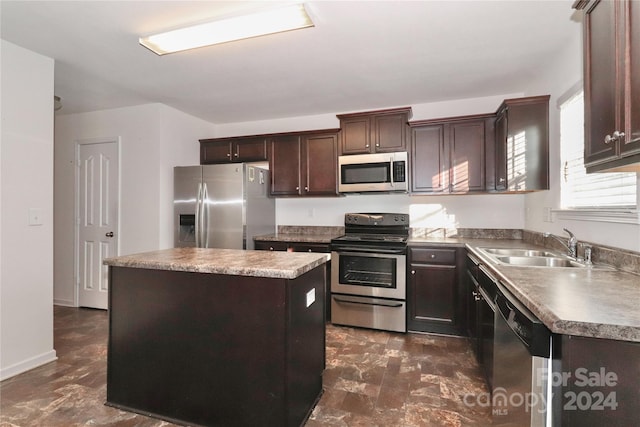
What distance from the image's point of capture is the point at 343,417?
1.84 metres

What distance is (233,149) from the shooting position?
414cm

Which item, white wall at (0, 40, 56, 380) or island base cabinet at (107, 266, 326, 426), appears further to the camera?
white wall at (0, 40, 56, 380)

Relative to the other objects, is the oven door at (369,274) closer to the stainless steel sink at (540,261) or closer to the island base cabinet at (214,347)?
the stainless steel sink at (540,261)

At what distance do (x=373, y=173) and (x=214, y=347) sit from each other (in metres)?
2.48

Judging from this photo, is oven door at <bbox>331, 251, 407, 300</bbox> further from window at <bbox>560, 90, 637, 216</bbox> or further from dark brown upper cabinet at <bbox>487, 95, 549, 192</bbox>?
window at <bbox>560, 90, 637, 216</bbox>

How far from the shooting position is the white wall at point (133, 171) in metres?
3.63

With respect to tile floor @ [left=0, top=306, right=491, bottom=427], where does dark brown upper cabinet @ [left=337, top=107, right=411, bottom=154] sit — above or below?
above

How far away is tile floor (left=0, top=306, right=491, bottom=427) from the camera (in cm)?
183

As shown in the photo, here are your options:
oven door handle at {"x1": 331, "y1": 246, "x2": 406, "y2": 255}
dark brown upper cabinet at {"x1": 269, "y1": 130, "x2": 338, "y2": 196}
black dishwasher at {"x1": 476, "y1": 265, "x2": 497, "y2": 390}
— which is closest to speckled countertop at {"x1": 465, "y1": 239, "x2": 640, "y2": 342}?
black dishwasher at {"x1": 476, "y1": 265, "x2": 497, "y2": 390}

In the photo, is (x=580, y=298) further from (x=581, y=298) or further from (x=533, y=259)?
(x=533, y=259)

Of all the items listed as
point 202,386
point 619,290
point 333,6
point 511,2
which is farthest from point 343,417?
point 511,2

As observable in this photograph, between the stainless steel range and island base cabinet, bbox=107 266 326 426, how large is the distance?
4.29ft

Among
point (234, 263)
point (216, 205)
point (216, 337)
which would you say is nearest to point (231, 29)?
point (234, 263)

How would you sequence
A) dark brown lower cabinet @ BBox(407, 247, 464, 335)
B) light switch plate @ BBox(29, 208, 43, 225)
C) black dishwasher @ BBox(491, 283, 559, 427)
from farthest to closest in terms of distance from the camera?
dark brown lower cabinet @ BBox(407, 247, 464, 335) < light switch plate @ BBox(29, 208, 43, 225) < black dishwasher @ BBox(491, 283, 559, 427)
